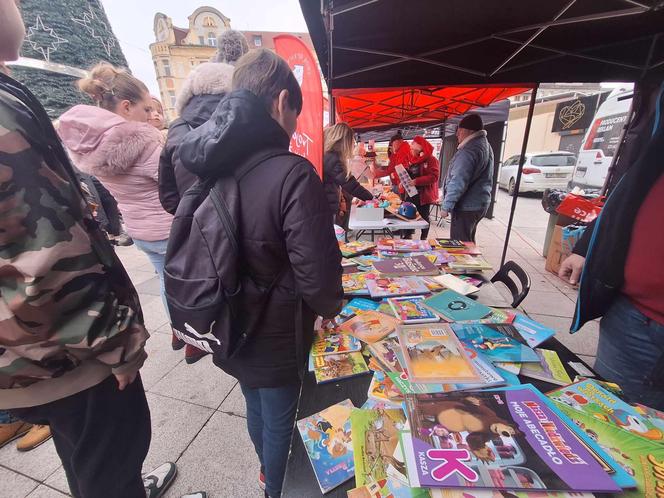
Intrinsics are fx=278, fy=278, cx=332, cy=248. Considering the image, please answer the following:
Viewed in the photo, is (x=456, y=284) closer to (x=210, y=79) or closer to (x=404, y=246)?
(x=404, y=246)

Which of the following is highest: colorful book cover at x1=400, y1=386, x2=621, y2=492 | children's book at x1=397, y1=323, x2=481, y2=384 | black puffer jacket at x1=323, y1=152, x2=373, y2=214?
black puffer jacket at x1=323, y1=152, x2=373, y2=214

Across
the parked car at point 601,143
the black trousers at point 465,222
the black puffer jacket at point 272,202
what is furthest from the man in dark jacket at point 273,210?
the parked car at point 601,143

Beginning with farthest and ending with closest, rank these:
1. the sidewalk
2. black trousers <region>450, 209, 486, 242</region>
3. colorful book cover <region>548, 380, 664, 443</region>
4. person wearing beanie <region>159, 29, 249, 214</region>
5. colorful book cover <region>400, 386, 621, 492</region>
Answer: black trousers <region>450, 209, 486, 242</region>
the sidewalk
person wearing beanie <region>159, 29, 249, 214</region>
colorful book cover <region>548, 380, 664, 443</region>
colorful book cover <region>400, 386, 621, 492</region>

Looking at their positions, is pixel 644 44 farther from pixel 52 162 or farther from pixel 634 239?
pixel 52 162

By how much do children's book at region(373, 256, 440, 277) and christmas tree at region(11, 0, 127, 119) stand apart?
464 cm

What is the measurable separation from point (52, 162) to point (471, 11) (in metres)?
2.25

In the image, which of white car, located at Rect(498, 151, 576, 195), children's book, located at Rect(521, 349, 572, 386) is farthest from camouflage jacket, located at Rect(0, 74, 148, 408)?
white car, located at Rect(498, 151, 576, 195)

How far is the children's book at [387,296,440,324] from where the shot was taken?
4.03 feet

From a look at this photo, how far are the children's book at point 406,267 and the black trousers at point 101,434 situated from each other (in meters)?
1.31

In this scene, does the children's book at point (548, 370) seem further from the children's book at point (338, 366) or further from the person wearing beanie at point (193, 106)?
the person wearing beanie at point (193, 106)

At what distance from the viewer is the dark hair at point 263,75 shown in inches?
33.7

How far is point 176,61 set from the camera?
90.6 ft

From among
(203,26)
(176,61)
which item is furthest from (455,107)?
(203,26)

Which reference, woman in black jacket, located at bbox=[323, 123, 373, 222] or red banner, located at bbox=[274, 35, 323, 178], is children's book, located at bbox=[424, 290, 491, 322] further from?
woman in black jacket, located at bbox=[323, 123, 373, 222]
